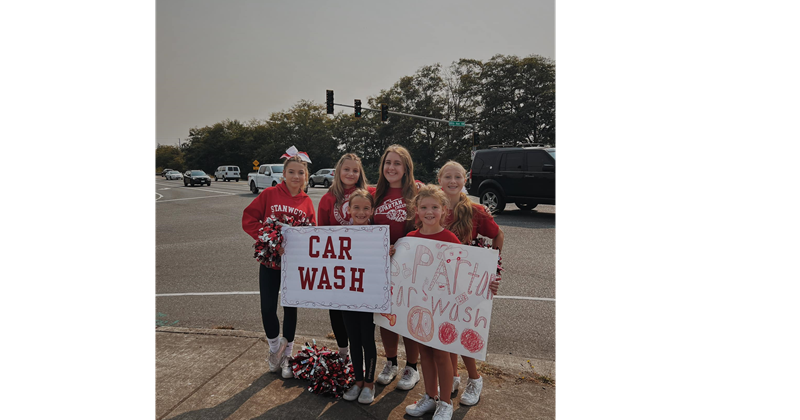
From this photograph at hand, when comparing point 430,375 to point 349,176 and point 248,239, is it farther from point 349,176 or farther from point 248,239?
point 248,239

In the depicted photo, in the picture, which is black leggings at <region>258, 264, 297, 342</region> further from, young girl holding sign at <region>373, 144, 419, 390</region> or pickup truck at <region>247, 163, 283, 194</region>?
pickup truck at <region>247, 163, 283, 194</region>

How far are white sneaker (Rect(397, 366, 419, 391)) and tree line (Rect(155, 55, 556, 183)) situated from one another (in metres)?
26.8

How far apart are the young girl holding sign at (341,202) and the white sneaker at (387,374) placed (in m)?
0.37

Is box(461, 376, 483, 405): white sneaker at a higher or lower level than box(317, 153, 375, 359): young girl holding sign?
lower

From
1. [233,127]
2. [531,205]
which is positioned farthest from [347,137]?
[531,205]

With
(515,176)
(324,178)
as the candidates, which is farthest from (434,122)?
(515,176)

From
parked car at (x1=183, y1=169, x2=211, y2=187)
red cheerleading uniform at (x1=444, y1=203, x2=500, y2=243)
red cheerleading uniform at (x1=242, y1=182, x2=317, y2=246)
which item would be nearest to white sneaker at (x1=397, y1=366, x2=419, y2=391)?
red cheerleading uniform at (x1=444, y1=203, x2=500, y2=243)

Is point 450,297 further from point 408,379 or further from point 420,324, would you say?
point 408,379

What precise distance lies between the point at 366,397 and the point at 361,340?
0.42 meters

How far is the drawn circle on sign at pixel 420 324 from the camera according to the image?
305 centimetres

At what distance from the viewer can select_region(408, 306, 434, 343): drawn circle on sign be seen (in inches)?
120

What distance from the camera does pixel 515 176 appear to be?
45.0 feet

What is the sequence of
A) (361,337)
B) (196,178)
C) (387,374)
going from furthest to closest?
(196,178), (387,374), (361,337)

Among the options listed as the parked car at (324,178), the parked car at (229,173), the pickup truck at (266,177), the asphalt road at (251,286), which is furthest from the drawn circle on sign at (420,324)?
the parked car at (229,173)
